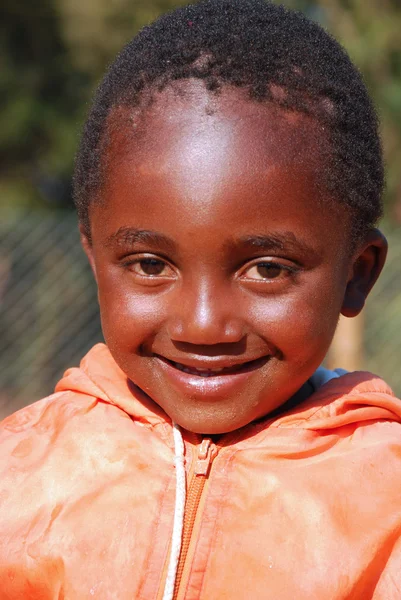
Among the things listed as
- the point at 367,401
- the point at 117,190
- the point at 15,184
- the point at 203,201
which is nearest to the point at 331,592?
the point at 367,401

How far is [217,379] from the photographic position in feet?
6.96

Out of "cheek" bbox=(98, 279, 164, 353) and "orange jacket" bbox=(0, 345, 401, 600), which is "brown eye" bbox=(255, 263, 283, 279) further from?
"orange jacket" bbox=(0, 345, 401, 600)

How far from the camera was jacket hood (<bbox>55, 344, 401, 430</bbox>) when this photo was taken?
2205mm

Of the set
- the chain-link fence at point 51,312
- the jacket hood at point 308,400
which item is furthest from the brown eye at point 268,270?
the chain-link fence at point 51,312

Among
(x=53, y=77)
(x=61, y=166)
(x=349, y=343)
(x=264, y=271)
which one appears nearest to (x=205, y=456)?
(x=264, y=271)

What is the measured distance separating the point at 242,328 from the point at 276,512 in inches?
17.2

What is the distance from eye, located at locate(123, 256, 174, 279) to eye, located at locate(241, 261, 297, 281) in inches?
7.2

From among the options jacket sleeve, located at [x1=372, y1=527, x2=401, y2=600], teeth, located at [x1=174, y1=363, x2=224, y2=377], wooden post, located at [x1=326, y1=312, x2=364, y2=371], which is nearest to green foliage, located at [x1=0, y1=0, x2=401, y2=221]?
wooden post, located at [x1=326, y1=312, x2=364, y2=371]

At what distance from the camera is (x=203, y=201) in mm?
1979

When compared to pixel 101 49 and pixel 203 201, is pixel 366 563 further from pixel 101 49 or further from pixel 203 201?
pixel 101 49

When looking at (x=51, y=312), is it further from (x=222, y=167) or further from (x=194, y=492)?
(x=222, y=167)

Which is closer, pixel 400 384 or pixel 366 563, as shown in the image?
pixel 366 563

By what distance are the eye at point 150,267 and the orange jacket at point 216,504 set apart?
1.25 feet

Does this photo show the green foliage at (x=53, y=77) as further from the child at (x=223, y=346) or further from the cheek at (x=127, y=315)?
the cheek at (x=127, y=315)
